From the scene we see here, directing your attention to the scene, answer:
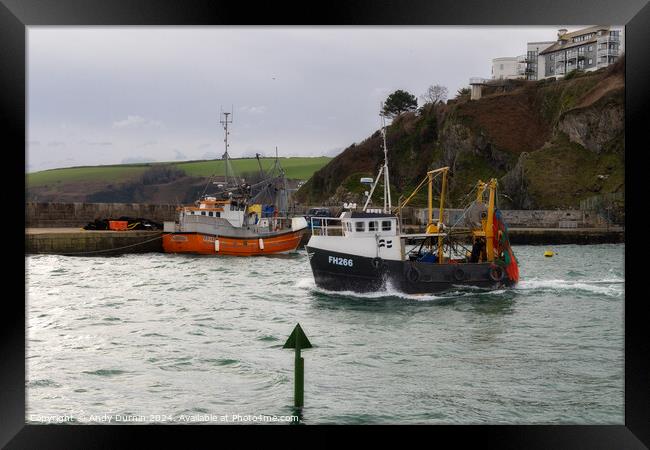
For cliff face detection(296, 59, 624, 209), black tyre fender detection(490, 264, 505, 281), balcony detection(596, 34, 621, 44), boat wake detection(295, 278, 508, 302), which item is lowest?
boat wake detection(295, 278, 508, 302)

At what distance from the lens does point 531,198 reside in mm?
45000

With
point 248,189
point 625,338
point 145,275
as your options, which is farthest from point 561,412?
point 248,189

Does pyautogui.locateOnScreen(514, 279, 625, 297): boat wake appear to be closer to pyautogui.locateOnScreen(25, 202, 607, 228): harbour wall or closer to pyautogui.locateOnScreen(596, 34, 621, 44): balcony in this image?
pyautogui.locateOnScreen(25, 202, 607, 228): harbour wall

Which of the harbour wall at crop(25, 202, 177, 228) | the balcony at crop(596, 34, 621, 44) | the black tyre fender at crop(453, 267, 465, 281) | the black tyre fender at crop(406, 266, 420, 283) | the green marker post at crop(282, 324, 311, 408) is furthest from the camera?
the balcony at crop(596, 34, 621, 44)

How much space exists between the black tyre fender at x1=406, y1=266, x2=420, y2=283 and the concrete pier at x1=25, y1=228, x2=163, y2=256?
15.0m

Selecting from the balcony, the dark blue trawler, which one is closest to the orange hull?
the dark blue trawler

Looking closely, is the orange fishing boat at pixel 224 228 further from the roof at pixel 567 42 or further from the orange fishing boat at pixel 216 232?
the roof at pixel 567 42

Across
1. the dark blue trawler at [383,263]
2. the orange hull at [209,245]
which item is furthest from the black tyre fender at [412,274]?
the orange hull at [209,245]

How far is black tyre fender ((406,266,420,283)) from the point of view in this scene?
57.6ft

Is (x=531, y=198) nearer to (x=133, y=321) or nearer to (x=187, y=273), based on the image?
(x=187, y=273)

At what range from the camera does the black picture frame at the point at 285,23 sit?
6.32 m

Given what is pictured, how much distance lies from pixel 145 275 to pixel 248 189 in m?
9.06

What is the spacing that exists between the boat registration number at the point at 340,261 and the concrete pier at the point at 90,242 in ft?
42.1

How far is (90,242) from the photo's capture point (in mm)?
26812
